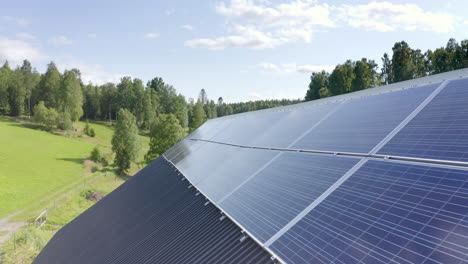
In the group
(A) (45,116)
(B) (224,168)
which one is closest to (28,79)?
(A) (45,116)

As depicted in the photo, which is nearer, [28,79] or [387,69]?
[387,69]

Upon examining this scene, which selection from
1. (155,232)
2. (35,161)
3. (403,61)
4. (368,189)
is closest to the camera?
(368,189)

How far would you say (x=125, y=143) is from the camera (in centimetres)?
5712

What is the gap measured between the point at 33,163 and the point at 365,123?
64.2 meters

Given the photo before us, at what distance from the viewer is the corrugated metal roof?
591cm

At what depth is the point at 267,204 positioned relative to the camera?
5945mm

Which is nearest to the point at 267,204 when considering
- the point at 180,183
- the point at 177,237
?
the point at 177,237

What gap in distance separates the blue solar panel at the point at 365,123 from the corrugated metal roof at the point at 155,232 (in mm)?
3011

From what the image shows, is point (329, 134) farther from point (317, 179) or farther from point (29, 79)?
point (29, 79)

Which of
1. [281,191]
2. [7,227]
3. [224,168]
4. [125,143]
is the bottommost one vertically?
[7,227]

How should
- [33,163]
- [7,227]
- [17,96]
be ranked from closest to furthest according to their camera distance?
[7,227] → [33,163] → [17,96]

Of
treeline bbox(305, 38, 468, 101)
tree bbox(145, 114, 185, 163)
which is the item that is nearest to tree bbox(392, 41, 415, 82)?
treeline bbox(305, 38, 468, 101)

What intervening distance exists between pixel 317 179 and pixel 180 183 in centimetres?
674

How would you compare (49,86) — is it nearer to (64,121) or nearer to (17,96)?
(17,96)
